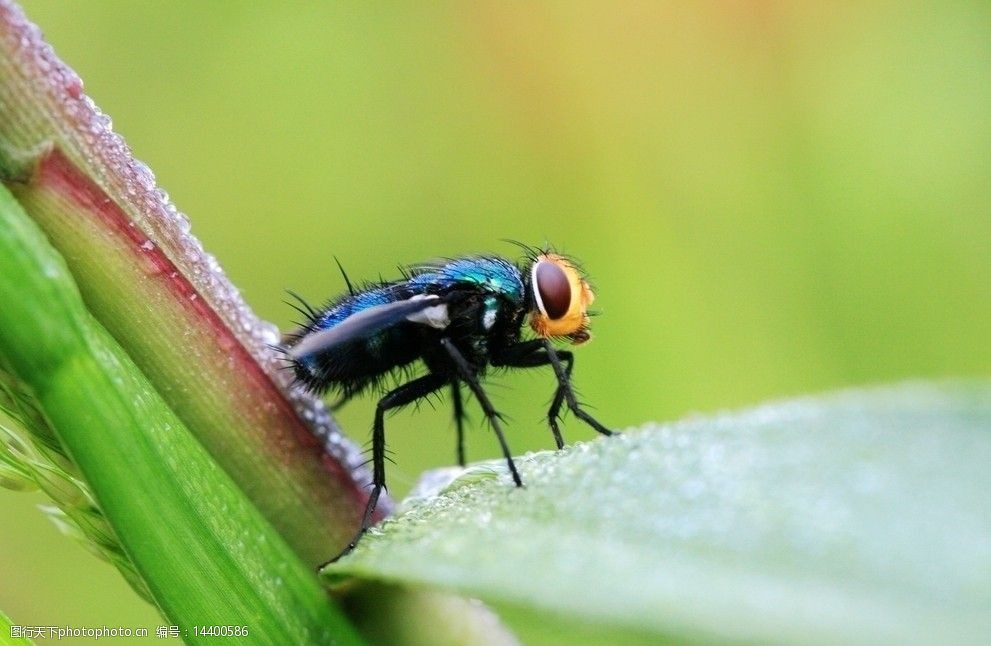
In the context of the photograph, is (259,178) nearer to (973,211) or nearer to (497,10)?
(497,10)

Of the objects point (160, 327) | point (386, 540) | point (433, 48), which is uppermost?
point (433, 48)

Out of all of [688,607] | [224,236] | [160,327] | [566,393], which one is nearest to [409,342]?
[566,393]

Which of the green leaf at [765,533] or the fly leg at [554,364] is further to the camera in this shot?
the fly leg at [554,364]

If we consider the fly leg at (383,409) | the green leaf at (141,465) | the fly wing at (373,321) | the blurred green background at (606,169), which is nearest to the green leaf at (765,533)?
the green leaf at (141,465)

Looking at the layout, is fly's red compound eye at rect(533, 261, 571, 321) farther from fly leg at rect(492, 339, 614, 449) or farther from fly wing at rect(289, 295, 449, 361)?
fly wing at rect(289, 295, 449, 361)

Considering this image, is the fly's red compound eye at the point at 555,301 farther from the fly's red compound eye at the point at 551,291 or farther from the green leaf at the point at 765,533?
the green leaf at the point at 765,533


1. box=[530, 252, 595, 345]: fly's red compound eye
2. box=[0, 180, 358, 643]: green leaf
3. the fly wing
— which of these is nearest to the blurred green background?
box=[530, 252, 595, 345]: fly's red compound eye
